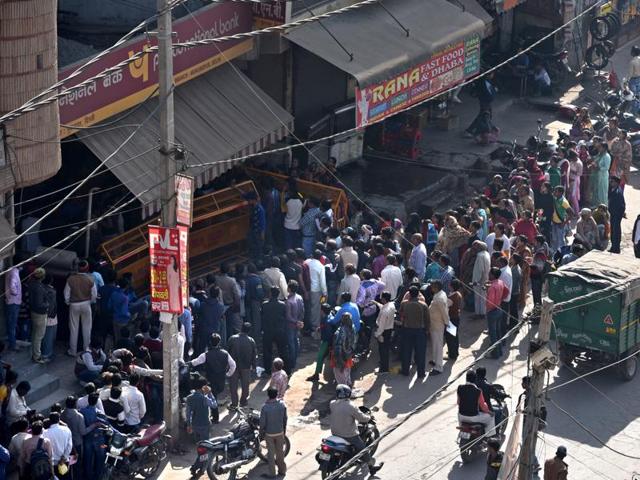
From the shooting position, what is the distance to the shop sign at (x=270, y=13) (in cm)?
2448

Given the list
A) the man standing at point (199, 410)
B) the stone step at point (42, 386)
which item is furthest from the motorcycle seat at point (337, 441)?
the stone step at point (42, 386)

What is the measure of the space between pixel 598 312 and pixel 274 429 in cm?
513

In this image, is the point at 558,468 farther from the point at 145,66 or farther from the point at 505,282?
the point at 145,66

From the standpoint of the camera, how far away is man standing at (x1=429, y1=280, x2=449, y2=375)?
68.3ft

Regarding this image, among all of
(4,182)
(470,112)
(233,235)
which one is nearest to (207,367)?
(4,182)

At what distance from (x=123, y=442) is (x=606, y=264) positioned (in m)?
7.56

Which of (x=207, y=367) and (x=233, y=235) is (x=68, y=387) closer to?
(x=207, y=367)

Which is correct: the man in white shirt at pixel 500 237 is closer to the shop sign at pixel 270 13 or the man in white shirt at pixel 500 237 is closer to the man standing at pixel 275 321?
the man standing at pixel 275 321

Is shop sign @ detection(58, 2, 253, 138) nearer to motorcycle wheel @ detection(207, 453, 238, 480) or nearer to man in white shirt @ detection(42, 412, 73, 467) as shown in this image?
man in white shirt @ detection(42, 412, 73, 467)

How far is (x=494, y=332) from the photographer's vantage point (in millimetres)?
21734

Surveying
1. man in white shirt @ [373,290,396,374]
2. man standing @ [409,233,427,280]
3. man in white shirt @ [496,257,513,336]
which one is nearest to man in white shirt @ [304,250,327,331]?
man in white shirt @ [373,290,396,374]

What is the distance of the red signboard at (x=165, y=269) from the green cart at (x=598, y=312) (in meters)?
5.37

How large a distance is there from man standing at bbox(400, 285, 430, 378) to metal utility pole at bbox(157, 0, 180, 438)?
145 inches

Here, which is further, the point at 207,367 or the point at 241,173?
the point at 241,173
